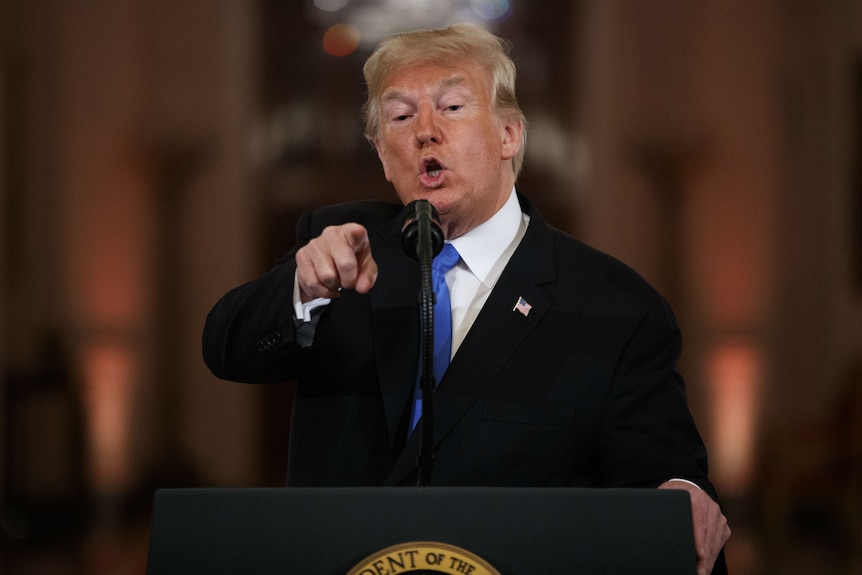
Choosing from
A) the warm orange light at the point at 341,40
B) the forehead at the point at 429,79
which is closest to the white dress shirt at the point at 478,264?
the forehead at the point at 429,79

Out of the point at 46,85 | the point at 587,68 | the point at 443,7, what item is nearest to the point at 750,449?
the point at 587,68

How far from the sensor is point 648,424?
55.6 inches

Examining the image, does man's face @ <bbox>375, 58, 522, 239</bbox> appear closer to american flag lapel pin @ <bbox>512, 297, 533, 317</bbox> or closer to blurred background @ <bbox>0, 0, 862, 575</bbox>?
american flag lapel pin @ <bbox>512, 297, 533, 317</bbox>

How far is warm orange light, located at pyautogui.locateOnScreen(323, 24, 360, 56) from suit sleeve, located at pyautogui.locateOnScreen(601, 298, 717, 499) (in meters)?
2.02

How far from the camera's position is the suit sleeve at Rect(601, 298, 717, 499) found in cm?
139

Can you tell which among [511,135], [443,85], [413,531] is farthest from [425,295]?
[511,135]

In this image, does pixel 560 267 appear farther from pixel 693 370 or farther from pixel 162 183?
pixel 162 183

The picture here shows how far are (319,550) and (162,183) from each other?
257 centimetres

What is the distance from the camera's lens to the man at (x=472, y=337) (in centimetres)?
135

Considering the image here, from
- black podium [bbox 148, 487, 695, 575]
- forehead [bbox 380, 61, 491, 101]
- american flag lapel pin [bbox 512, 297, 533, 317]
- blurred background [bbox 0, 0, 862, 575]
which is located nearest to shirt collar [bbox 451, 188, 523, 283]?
american flag lapel pin [bbox 512, 297, 533, 317]

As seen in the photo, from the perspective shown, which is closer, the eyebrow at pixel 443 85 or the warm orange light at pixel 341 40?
the eyebrow at pixel 443 85

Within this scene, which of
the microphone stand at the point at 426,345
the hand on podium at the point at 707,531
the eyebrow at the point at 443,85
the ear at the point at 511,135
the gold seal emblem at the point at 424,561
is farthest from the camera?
the ear at the point at 511,135

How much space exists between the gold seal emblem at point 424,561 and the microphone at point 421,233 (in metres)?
0.32

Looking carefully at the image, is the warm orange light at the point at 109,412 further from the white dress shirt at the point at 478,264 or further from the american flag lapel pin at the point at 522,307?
the american flag lapel pin at the point at 522,307
